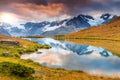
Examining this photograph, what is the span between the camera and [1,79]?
41.7 meters

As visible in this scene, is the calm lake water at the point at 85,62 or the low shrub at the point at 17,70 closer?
the low shrub at the point at 17,70

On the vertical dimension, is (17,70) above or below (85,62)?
below

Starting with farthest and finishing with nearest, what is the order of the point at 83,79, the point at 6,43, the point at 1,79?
the point at 6,43 → the point at 83,79 → the point at 1,79

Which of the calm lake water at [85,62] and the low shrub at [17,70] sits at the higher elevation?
the calm lake water at [85,62]

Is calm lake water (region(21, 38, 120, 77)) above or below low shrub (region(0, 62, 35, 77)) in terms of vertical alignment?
above

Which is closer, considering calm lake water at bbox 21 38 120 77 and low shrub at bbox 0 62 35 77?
low shrub at bbox 0 62 35 77

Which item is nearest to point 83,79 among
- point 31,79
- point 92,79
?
point 92,79

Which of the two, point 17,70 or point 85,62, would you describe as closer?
point 17,70

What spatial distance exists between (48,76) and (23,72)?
4.81m

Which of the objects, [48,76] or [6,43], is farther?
[6,43]

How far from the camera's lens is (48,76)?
46469mm

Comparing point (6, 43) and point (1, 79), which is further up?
point (6, 43)

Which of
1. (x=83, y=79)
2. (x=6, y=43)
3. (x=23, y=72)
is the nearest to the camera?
(x=23, y=72)

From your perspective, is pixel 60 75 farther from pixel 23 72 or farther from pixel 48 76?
pixel 23 72
